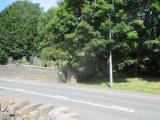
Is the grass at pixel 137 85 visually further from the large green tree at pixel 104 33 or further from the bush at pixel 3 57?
the bush at pixel 3 57

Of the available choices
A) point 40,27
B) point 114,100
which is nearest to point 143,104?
point 114,100

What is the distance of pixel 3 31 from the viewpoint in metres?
49.6

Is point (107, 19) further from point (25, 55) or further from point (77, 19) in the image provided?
point (25, 55)

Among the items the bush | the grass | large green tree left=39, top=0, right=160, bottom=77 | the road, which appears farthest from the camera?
the bush

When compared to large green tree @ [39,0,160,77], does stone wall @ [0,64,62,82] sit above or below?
below

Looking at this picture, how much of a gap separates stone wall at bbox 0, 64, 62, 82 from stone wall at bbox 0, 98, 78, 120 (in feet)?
73.9

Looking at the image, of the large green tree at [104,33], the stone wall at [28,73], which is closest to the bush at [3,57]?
the stone wall at [28,73]

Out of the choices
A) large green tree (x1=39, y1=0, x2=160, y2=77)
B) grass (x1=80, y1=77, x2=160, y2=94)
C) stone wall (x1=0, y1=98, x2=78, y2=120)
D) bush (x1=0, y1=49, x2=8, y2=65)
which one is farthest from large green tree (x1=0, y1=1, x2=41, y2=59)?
stone wall (x1=0, y1=98, x2=78, y2=120)

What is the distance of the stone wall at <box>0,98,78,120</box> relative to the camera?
6.79 metres

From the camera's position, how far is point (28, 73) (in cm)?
3662

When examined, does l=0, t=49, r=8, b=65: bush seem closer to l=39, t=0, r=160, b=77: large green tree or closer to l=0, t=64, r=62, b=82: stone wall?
l=0, t=64, r=62, b=82: stone wall

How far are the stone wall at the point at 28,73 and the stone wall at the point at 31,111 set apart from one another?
22.5 m

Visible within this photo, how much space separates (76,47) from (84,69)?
1.90m

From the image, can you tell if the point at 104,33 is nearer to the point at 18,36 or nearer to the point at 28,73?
the point at 28,73
